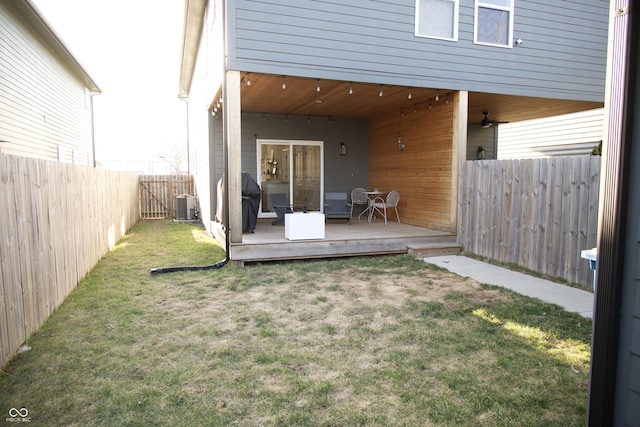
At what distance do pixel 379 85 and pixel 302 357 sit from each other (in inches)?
195

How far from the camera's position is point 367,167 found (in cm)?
1052

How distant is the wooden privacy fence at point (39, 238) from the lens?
283cm

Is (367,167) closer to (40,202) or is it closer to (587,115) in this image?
(587,115)

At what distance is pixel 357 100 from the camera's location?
8055 mm

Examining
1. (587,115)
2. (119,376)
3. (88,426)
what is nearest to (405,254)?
(119,376)

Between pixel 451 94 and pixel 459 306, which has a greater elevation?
pixel 451 94

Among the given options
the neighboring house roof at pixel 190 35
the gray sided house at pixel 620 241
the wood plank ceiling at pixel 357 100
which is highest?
the neighboring house roof at pixel 190 35

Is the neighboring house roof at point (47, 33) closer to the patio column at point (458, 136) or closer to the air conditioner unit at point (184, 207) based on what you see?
the air conditioner unit at point (184, 207)

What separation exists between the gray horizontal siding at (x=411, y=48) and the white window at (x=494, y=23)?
141 mm

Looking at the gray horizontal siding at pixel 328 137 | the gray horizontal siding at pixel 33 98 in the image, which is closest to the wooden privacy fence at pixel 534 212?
the gray horizontal siding at pixel 328 137

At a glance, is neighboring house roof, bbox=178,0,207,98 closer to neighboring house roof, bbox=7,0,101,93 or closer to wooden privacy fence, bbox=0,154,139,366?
neighboring house roof, bbox=7,0,101,93

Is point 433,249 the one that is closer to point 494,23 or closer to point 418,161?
point 418,161

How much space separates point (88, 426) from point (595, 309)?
2416 millimetres

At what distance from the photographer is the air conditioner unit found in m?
12.4
